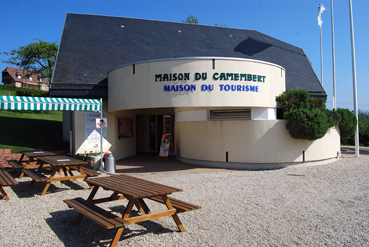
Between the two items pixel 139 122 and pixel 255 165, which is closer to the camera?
pixel 255 165

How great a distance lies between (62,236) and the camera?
4660 millimetres

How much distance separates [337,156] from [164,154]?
7.89 m

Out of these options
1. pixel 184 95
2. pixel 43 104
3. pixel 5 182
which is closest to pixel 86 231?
pixel 5 182

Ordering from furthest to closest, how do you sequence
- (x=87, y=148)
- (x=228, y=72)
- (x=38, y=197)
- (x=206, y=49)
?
(x=206, y=49) < (x=87, y=148) < (x=228, y=72) < (x=38, y=197)

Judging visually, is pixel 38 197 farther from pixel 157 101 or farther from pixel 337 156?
pixel 337 156

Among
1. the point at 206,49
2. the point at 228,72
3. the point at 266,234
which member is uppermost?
the point at 206,49

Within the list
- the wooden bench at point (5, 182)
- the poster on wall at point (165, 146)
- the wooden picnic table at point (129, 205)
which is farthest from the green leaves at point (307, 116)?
the wooden bench at point (5, 182)

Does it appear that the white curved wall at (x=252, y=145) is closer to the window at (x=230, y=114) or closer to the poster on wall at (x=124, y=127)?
the window at (x=230, y=114)

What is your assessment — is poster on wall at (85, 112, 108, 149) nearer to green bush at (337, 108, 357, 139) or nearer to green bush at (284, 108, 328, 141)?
green bush at (284, 108, 328, 141)

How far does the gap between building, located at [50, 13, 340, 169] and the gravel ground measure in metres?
2.47

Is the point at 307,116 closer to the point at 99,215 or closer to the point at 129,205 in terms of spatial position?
the point at 129,205

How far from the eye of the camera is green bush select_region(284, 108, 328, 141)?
11.0m

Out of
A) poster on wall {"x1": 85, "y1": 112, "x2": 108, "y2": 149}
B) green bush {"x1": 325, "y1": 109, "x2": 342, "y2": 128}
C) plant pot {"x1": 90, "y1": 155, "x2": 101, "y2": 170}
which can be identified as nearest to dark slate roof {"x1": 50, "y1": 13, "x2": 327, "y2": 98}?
poster on wall {"x1": 85, "y1": 112, "x2": 108, "y2": 149}

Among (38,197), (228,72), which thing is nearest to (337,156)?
(228,72)
